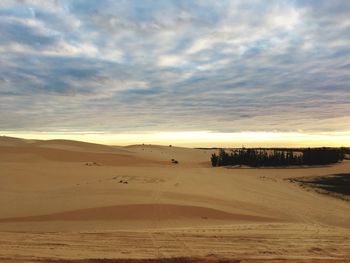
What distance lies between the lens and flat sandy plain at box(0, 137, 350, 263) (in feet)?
26.4

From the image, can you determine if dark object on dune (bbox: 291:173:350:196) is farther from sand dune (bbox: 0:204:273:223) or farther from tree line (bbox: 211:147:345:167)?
sand dune (bbox: 0:204:273:223)

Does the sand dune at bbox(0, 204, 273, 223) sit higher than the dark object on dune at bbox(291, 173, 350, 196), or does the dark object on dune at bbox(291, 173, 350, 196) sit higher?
the dark object on dune at bbox(291, 173, 350, 196)

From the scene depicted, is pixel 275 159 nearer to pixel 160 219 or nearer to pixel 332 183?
pixel 332 183

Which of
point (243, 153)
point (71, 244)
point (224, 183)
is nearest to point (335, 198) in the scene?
point (224, 183)

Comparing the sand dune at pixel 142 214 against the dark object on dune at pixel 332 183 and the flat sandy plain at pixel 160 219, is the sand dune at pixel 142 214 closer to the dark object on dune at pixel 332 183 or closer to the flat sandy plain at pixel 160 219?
the flat sandy plain at pixel 160 219

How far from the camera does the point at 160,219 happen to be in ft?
40.2

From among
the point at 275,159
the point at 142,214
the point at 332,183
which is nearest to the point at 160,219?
the point at 142,214

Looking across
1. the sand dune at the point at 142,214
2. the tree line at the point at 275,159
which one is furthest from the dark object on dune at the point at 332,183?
the sand dune at the point at 142,214

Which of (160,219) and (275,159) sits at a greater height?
(275,159)

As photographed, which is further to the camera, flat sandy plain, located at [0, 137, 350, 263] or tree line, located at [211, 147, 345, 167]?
tree line, located at [211, 147, 345, 167]

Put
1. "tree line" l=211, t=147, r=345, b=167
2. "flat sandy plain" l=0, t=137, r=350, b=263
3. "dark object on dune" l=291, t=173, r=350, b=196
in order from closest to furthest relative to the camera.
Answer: "flat sandy plain" l=0, t=137, r=350, b=263 → "dark object on dune" l=291, t=173, r=350, b=196 → "tree line" l=211, t=147, r=345, b=167

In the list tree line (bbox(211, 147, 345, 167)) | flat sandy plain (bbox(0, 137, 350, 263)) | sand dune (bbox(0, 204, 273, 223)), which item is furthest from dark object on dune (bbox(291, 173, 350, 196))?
sand dune (bbox(0, 204, 273, 223))

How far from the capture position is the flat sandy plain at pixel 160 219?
317 inches

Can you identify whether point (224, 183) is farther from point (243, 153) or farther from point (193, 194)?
point (243, 153)
